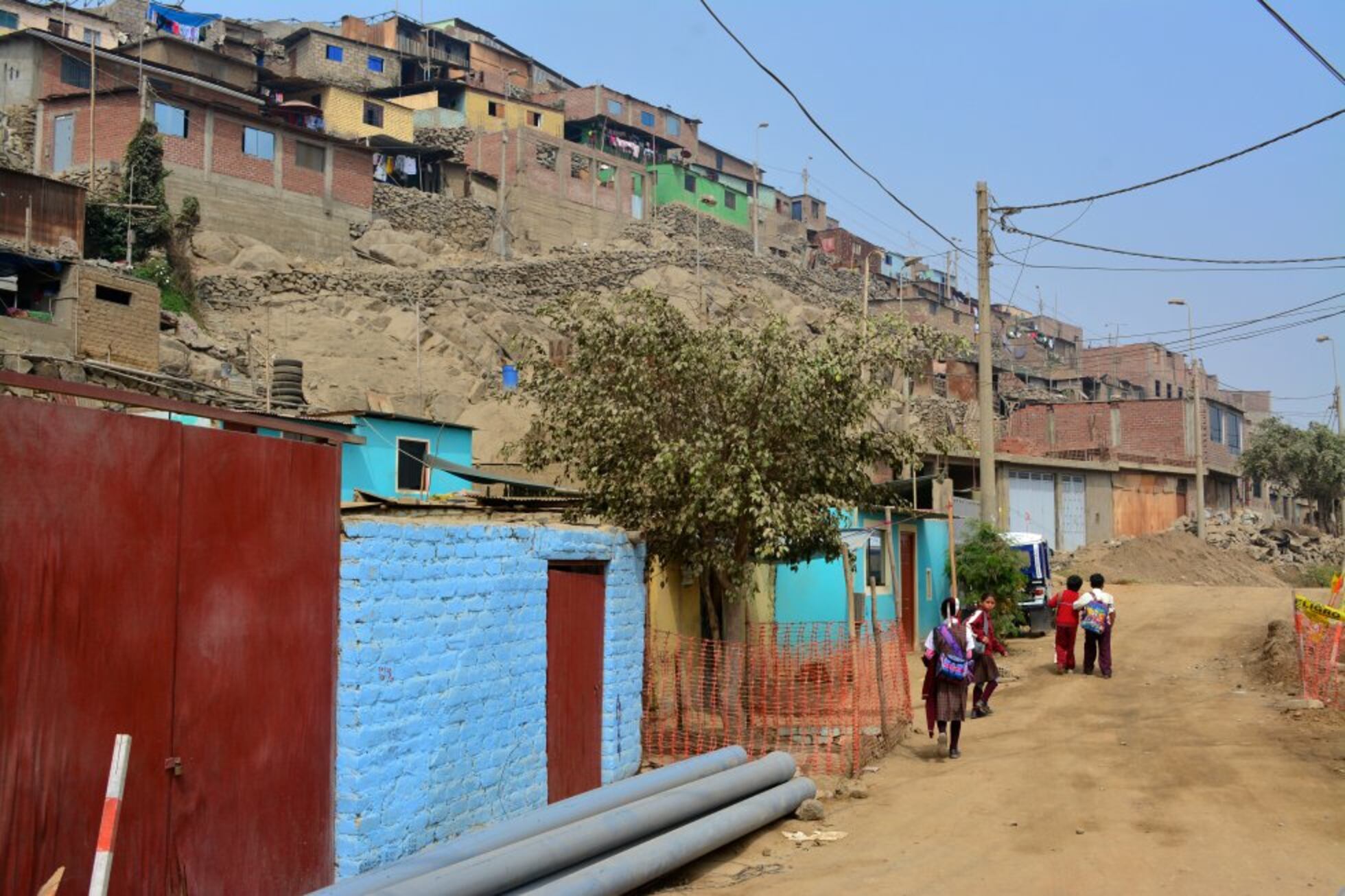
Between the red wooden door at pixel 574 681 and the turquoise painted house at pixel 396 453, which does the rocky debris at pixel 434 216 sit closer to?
the turquoise painted house at pixel 396 453

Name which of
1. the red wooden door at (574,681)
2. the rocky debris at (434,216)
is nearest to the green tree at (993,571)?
the red wooden door at (574,681)

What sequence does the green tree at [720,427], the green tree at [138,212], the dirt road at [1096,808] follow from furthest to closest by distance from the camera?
1. the green tree at [138,212]
2. the green tree at [720,427]
3. the dirt road at [1096,808]

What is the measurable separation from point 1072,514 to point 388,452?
2596 cm

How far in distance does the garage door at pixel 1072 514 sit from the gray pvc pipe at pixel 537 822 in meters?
30.9

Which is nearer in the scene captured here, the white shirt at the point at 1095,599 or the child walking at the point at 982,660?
the child walking at the point at 982,660

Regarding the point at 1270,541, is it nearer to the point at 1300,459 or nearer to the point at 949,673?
the point at 1300,459

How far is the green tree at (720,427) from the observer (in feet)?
40.6

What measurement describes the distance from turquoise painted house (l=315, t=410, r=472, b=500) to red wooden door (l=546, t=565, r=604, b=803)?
9.49 metres

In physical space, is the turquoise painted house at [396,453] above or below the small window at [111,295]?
below

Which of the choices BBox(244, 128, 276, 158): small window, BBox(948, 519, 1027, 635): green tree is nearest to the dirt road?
BBox(948, 519, 1027, 635): green tree

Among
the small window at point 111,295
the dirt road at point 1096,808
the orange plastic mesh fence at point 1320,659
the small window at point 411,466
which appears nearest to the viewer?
the dirt road at point 1096,808

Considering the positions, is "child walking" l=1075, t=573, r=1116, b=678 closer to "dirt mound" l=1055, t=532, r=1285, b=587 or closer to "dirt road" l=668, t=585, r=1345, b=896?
"dirt road" l=668, t=585, r=1345, b=896

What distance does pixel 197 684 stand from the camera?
655 cm

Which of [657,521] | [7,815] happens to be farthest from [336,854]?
[657,521]
